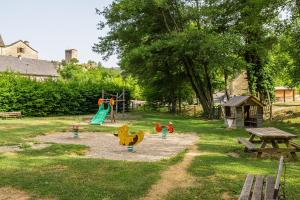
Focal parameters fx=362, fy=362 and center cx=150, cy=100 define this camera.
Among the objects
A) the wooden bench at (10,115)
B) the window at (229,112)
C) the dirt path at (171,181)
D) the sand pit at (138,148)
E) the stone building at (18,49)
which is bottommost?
the dirt path at (171,181)

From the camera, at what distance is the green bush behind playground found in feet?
100

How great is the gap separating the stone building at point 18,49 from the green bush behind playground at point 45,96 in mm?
65545

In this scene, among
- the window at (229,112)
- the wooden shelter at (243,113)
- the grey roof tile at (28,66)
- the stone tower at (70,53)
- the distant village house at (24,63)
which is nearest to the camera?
the wooden shelter at (243,113)

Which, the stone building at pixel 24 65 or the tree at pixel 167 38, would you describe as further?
the stone building at pixel 24 65

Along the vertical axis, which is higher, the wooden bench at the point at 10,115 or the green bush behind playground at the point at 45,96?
the green bush behind playground at the point at 45,96

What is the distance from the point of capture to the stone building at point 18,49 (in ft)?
308

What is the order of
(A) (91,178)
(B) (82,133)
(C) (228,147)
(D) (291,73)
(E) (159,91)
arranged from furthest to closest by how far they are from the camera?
(E) (159,91) → (D) (291,73) → (B) (82,133) → (C) (228,147) → (A) (91,178)

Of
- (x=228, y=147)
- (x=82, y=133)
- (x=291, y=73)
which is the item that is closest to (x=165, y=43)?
(x=291, y=73)

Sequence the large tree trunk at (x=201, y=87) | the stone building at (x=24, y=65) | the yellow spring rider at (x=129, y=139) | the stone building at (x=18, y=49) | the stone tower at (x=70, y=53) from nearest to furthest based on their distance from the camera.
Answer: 1. the yellow spring rider at (x=129, y=139)
2. the large tree trunk at (x=201, y=87)
3. the stone building at (x=24, y=65)
4. the stone building at (x=18, y=49)
5. the stone tower at (x=70, y=53)

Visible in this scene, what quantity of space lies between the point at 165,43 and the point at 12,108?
1398cm

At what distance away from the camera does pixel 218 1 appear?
107ft

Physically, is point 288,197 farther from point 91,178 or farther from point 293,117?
point 293,117

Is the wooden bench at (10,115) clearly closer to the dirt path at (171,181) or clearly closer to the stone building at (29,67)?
the dirt path at (171,181)

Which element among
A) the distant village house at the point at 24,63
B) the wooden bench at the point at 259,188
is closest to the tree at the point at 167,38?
the wooden bench at the point at 259,188
